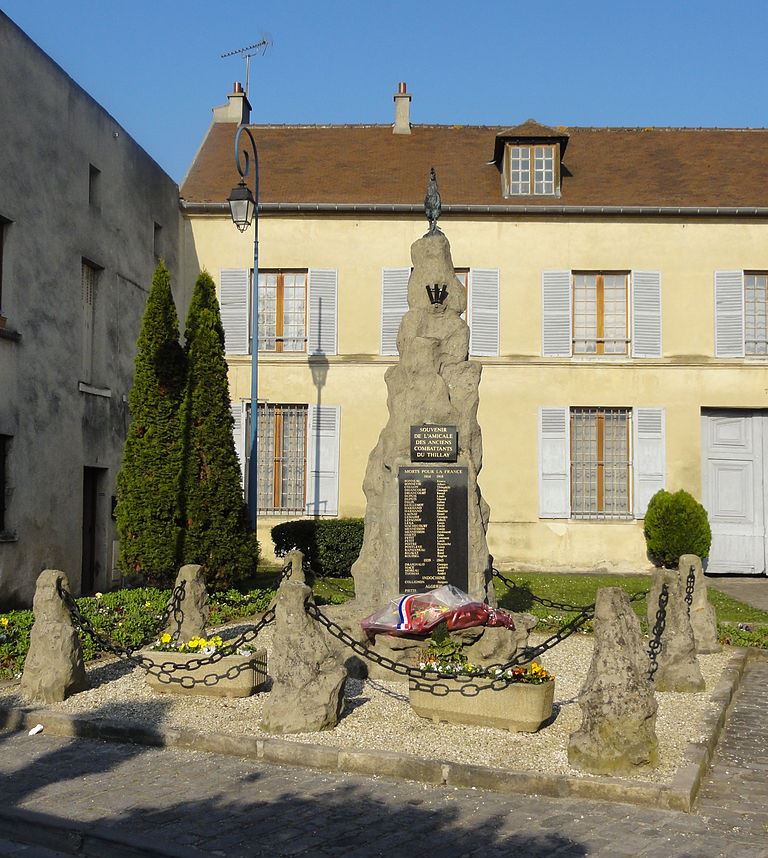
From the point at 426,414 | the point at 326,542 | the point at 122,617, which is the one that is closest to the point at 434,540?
the point at 426,414

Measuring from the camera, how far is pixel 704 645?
10.3 m

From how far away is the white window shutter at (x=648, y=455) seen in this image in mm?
18266

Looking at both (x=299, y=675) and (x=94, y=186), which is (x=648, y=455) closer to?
(x=94, y=186)

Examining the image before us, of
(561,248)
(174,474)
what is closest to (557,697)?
(174,474)

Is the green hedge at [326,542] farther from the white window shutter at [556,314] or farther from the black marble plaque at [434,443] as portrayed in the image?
the black marble plaque at [434,443]

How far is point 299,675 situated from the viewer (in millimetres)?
6758

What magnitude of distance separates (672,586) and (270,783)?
4.46 meters

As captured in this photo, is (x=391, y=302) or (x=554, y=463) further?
(x=391, y=302)

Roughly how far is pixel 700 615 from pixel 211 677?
546cm

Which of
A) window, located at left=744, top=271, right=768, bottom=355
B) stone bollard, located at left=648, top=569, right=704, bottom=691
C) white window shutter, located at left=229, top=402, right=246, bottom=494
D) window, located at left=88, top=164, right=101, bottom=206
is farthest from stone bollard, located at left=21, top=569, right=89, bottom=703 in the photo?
window, located at left=744, top=271, right=768, bottom=355

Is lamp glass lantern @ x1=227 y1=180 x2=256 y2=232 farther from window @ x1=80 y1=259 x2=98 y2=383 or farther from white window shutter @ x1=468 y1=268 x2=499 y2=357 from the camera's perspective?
white window shutter @ x1=468 y1=268 x2=499 y2=357

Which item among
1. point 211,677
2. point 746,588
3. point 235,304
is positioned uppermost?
point 235,304

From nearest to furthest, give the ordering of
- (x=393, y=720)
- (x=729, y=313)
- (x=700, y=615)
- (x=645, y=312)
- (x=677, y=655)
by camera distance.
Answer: (x=393, y=720), (x=677, y=655), (x=700, y=615), (x=729, y=313), (x=645, y=312)

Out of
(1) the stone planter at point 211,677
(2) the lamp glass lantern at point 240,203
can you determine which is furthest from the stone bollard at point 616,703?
(2) the lamp glass lantern at point 240,203
